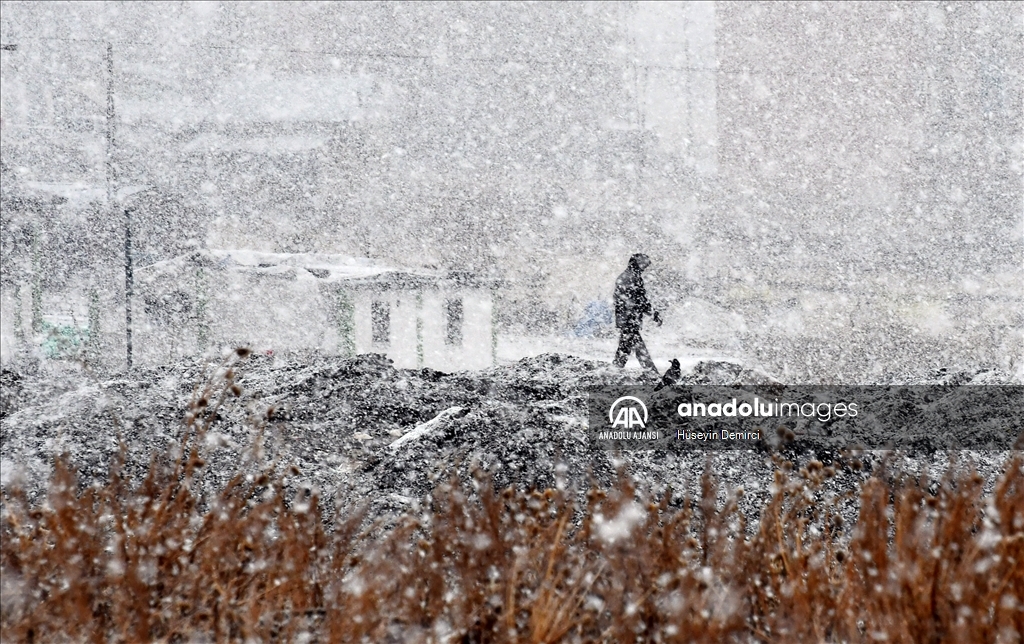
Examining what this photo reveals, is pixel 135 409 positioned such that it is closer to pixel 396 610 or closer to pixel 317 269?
pixel 396 610

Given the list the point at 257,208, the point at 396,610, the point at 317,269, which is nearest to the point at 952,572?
the point at 396,610

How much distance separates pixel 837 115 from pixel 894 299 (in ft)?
22.9

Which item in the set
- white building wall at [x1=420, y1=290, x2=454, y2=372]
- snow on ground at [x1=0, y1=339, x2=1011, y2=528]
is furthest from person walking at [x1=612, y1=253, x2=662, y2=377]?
white building wall at [x1=420, y1=290, x2=454, y2=372]

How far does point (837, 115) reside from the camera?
1113 inches

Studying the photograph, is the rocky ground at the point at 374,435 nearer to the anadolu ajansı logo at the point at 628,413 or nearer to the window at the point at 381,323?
Answer: the anadolu ajansı logo at the point at 628,413

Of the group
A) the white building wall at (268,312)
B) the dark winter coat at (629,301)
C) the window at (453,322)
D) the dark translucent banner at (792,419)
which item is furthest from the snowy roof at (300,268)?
the dark translucent banner at (792,419)

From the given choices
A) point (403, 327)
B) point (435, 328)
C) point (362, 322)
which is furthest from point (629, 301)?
point (362, 322)

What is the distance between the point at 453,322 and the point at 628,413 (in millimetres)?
10091

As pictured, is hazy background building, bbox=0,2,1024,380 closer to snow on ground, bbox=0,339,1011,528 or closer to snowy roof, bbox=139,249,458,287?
snowy roof, bbox=139,249,458,287

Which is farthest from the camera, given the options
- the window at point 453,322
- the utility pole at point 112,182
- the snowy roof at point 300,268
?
the window at point 453,322

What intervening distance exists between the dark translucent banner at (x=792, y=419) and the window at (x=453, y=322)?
372 inches

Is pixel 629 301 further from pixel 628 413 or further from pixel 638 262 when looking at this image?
pixel 628 413

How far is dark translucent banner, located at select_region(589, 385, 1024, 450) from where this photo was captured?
527cm

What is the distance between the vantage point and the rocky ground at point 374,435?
4.54 metres
